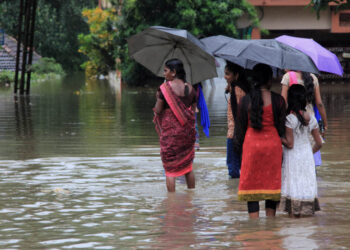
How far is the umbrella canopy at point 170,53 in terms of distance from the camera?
32.8ft

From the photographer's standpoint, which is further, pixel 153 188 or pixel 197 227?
pixel 153 188

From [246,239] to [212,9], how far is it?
32.2 meters

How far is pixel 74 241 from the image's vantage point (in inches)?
263

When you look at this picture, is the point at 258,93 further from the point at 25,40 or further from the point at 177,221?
the point at 25,40

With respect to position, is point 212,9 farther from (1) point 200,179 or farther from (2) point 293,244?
(2) point 293,244

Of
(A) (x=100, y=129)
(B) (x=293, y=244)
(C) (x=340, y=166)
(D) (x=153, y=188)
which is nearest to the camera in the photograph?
(B) (x=293, y=244)

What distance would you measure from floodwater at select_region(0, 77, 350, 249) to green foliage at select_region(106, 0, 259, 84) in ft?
71.9

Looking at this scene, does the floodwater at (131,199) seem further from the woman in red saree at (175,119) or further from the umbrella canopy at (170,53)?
the umbrella canopy at (170,53)

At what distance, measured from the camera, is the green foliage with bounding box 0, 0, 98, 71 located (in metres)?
70.1

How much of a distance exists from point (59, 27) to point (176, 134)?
6434 cm

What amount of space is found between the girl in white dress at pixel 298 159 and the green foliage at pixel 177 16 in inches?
1179

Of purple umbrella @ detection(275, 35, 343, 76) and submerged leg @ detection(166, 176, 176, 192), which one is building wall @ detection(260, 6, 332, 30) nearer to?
purple umbrella @ detection(275, 35, 343, 76)

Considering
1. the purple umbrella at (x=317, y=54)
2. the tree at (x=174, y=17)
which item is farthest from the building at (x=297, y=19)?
the purple umbrella at (x=317, y=54)

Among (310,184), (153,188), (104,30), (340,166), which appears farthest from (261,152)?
(104,30)
